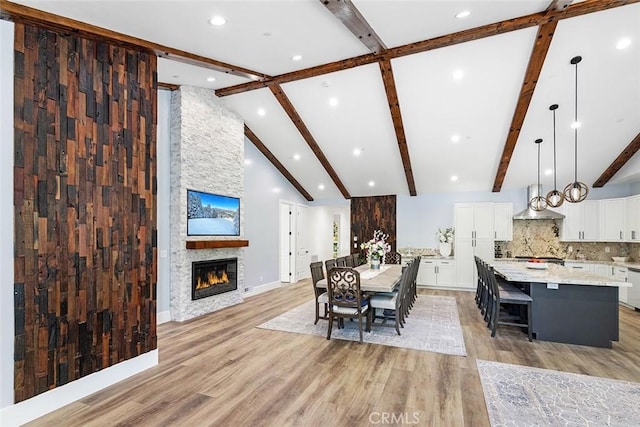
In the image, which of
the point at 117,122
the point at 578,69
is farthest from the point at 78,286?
the point at 578,69

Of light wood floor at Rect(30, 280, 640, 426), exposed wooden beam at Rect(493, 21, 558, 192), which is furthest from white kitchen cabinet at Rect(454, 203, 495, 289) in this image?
light wood floor at Rect(30, 280, 640, 426)

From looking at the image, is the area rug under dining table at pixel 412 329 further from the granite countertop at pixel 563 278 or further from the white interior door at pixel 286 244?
the white interior door at pixel 286 244

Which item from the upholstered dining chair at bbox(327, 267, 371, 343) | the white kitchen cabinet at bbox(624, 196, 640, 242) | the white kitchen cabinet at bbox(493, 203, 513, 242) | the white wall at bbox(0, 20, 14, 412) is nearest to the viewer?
the white wall at bbox(0, 20, 14, 412)

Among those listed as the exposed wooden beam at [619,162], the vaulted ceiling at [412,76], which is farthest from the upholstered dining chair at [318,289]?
the exposed wooden beam at [619,162]

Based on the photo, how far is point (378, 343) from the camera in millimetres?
4223

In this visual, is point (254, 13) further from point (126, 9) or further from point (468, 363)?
point (468, 363)

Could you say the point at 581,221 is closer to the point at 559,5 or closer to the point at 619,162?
the point at 619,162

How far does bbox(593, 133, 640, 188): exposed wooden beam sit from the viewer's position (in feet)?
19.9

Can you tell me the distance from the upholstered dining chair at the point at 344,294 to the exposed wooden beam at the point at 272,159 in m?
4.30

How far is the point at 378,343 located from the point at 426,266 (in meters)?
4.77

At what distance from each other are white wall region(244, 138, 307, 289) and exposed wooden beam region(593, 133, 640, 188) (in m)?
7.56

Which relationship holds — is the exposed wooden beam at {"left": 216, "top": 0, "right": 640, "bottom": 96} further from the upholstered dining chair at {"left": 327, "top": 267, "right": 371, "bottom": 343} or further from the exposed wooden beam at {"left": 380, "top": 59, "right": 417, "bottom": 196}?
the upholstered dining chair at {"left": 327, "top": 267, "right": 371, "bottom": 343}

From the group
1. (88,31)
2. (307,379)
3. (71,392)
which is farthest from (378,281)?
(88,31)

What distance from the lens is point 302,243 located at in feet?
31.7
